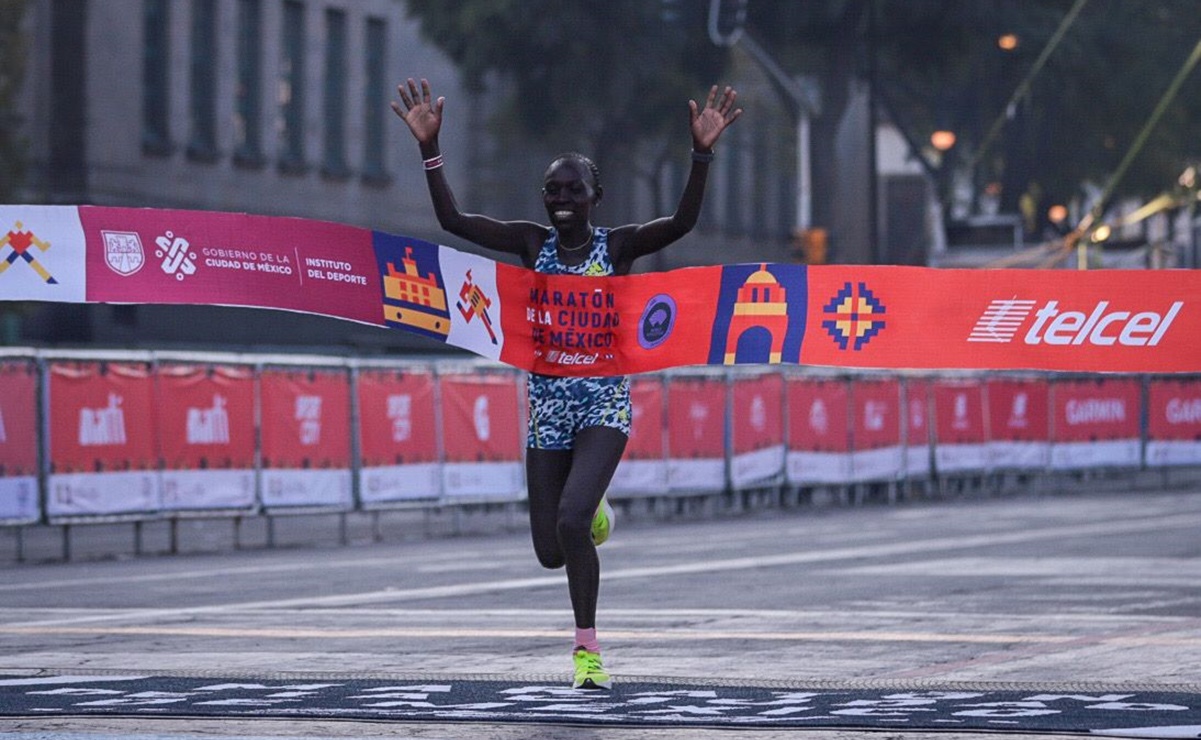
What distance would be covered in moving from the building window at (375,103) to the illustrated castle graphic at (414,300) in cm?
4173

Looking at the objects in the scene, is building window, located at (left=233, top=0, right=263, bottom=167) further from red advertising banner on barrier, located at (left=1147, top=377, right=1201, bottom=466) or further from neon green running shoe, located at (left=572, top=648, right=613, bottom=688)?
neon green running shoe, located at (left=572, top=648, right=613, bottom=688)

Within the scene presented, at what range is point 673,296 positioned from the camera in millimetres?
10078

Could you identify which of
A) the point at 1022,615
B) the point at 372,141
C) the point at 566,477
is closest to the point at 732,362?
the point at 566,477

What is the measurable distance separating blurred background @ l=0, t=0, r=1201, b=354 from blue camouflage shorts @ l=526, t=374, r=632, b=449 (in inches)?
1014

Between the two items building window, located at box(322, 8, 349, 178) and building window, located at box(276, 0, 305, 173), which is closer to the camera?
building window, located at box(276, 0, 305, 173)

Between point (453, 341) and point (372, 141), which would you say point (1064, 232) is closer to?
point (372, 141)

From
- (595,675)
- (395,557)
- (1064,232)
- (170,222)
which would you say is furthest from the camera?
(1064,232)

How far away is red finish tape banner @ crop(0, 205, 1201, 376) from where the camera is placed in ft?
32.2

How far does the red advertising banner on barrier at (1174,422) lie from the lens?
39.0 metres

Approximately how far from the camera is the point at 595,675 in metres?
9.19

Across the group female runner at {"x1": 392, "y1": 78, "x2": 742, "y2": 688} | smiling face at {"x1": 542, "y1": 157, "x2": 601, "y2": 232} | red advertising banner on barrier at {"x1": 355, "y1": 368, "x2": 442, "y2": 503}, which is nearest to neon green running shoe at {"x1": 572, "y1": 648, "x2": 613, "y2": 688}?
female runner at {"x1": 392, "y1": 78, "x2": 742, "y2": 688}

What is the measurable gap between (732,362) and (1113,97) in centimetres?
4583

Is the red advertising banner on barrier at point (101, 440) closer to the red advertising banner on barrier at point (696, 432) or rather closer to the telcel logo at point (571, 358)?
the red advertising banner on barrier at point (696, 432)

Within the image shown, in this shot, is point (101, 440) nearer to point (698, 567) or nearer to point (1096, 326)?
point (698, 567)
